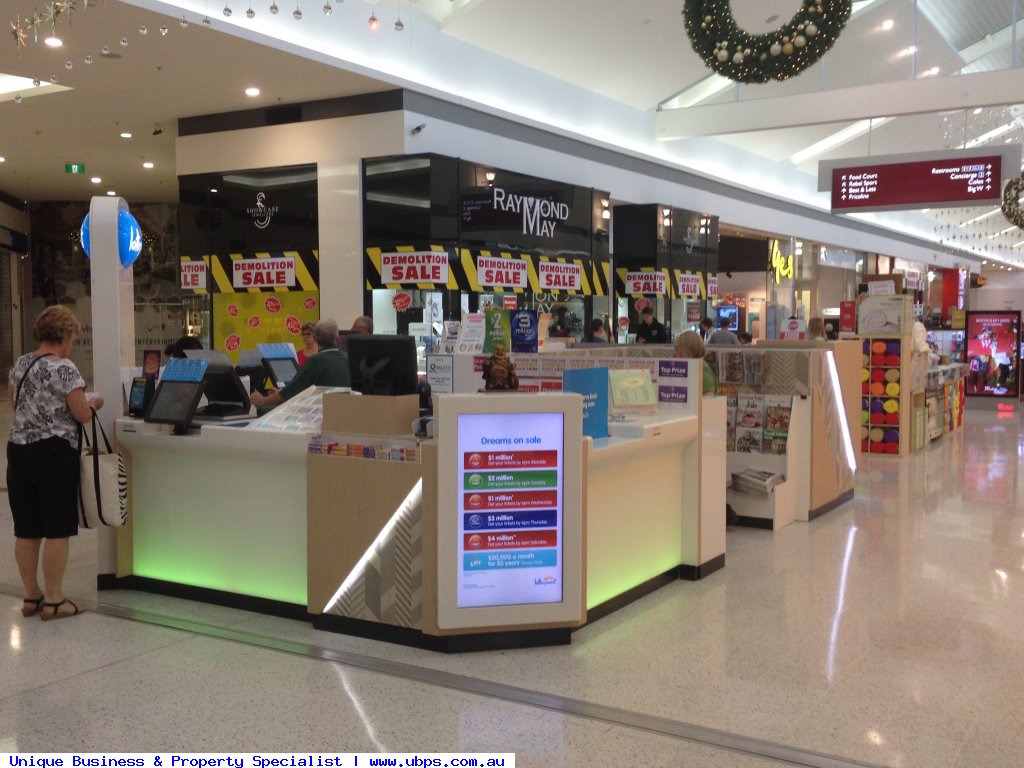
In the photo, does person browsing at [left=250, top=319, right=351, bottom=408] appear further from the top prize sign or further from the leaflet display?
the top prize sign

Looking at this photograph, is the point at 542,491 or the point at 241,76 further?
the point at 241,76

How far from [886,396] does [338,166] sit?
6615 millimetres

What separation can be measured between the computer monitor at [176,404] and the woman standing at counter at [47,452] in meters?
0.39

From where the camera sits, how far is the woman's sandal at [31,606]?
15.4 ft

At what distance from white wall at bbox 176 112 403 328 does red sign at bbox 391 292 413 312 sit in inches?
15.4

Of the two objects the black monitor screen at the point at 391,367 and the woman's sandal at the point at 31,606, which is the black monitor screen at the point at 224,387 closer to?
the black monitor screen at the point at 391,367

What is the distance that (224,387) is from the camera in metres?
5.41

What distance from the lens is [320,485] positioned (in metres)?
4.40

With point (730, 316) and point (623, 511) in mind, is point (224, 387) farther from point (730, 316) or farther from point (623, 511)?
point (730, 316)

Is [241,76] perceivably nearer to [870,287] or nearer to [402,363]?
[402,363]

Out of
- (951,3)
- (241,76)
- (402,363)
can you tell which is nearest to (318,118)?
(241,76)

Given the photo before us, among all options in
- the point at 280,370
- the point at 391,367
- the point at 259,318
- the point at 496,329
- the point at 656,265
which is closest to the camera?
the point at 391,367

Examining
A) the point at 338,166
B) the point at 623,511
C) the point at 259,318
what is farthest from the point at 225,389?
the point at 259,318

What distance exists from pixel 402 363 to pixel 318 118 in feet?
22.9
